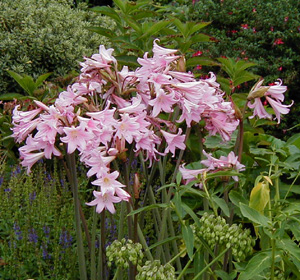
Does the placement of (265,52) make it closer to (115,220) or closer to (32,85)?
(32,85)

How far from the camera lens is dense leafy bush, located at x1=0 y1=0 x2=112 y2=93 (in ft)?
18.0

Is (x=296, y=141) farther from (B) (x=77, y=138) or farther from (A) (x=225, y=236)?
(B) (x=77, y=138)

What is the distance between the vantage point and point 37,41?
566 cm

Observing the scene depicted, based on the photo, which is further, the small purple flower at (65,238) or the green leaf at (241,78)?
the green leaf at (241,78)

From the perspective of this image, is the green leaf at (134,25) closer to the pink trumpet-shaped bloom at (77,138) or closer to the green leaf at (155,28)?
the green leaf at (155,28)

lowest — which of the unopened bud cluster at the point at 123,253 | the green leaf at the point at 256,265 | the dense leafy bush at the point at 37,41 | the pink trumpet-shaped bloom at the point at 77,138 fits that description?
the dense leafy bush at the point at 37,41

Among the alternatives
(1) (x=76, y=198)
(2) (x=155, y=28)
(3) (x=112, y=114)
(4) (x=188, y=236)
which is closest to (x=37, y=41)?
(2) (x=155, y=28)

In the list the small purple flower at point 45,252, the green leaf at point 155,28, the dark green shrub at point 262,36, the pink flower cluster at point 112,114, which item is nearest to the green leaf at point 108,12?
the green leaf at point 155,28

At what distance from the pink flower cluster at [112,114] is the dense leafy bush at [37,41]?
12.3 ft

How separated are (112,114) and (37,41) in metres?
4.28

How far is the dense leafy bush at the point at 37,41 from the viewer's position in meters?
5.48

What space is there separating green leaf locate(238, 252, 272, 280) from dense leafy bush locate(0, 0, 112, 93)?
13.8 ft

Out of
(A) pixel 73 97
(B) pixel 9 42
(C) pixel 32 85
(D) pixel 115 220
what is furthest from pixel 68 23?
(A) pixel 73 97

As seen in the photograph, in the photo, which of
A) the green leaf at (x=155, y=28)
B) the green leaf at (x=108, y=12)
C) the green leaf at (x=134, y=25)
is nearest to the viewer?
the green leaf at (x=155, y=28)
